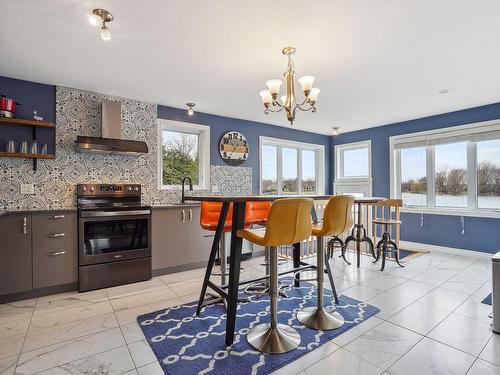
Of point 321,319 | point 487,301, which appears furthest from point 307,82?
point 487,301

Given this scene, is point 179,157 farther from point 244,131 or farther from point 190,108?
point 244,131

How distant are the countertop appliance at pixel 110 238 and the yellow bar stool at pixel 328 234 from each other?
7.18ft

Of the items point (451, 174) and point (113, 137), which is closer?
point (113, 137)

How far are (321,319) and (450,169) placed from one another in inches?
160

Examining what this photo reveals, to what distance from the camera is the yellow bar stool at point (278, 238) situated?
1.76m

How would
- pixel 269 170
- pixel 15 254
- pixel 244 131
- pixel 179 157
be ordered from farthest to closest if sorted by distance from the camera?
A: pixel 269 170
pixel 244 131
pixel 179 157
pixel 15 254

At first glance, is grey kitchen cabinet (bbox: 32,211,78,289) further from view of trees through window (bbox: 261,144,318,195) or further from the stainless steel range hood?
view of trees through window (bbox: 261,144,318,195)

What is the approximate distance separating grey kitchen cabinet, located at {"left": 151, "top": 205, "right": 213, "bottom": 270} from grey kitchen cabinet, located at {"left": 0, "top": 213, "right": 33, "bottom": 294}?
4.26 feet

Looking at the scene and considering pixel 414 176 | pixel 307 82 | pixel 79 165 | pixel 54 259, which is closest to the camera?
pixel 307 82

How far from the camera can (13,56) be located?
266cm

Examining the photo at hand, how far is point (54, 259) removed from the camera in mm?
2998

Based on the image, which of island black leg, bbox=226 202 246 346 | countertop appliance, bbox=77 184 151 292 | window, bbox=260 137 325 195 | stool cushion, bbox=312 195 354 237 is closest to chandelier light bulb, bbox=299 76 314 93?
stool cushion, bbox=312 195 354 237

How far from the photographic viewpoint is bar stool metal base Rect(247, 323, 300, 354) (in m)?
1.88

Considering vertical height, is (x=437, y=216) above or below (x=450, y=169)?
below
